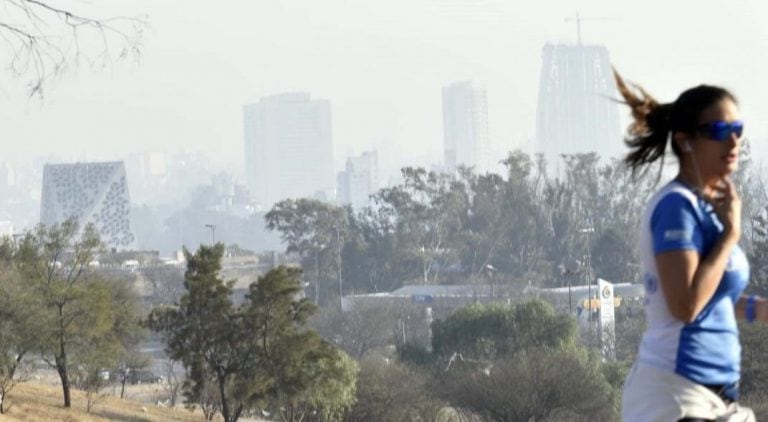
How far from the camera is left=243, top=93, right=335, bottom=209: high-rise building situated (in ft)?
620

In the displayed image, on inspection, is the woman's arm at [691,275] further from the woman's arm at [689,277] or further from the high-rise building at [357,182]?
the high-rise building at [357,182]

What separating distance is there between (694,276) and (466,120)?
6690 inches

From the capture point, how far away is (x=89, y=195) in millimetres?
137375

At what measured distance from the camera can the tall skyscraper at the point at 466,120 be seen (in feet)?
561

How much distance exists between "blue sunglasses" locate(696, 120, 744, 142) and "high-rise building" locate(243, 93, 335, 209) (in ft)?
606

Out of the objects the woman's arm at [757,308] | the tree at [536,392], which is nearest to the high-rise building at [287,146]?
the tree at [536,392]

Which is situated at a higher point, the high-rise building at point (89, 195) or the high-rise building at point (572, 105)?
the high-rise building at point (572, 105)

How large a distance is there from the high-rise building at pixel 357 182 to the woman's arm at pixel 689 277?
451ft

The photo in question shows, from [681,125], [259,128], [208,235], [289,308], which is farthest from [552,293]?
[259,128]

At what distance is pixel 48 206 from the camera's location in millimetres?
136750

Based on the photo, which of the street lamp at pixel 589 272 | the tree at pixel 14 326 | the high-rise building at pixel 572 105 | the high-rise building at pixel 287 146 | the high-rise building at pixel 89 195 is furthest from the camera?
the high-rise building at pixel 287 146

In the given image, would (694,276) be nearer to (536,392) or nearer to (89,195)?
(536,392)

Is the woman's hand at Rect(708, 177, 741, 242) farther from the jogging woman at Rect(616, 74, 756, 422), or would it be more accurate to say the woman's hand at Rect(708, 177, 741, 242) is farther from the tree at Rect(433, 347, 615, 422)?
the tree at Rect(433, 347, 615, 422)

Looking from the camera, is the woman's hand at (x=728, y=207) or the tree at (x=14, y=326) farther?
the tree at (x=14, y=326)
